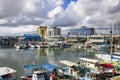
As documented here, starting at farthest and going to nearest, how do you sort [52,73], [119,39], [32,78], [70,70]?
[119,39] → [70,70] → [52,73] → [32,78]

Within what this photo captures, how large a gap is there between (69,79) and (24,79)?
8121 millimetres

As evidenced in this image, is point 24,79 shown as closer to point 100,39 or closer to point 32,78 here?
point 32,78

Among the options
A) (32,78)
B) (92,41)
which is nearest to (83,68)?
(32,78)

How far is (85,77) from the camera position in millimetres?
39000

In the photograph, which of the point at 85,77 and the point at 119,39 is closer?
the point at 85,77

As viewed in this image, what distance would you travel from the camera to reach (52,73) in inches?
1554

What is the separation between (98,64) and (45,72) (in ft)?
46.8

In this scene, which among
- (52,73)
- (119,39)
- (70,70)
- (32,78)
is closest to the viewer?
(32,78)

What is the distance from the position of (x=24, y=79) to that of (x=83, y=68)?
12.1m

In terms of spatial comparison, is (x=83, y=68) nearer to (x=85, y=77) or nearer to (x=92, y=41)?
(x=85, y=77)

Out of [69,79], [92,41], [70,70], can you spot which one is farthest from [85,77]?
[92,41]

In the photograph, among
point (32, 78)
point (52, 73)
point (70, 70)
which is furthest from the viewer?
point (70, 70)

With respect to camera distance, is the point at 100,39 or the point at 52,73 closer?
the point at 52,73

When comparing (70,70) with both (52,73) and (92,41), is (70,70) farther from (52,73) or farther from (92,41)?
(92,41)
